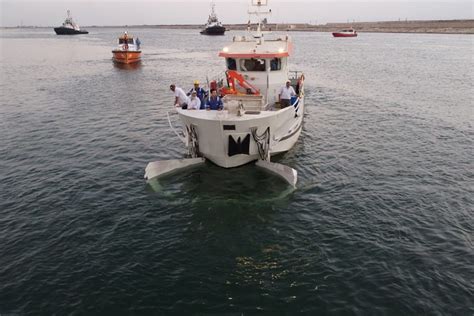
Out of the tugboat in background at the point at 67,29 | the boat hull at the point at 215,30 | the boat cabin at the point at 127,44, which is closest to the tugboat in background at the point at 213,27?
the boat hull at the point at 215,30

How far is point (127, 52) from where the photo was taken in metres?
56.3

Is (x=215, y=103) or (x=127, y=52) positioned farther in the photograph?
(x=127, y=52)

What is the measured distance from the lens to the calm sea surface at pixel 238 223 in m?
9.25

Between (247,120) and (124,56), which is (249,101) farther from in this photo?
(124,56)

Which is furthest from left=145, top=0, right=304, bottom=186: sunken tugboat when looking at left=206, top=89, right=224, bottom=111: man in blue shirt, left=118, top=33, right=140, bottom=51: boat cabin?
left=118, top=33, right=140, bottom=51: boat cabin

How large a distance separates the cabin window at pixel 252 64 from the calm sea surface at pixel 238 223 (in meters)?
4.90

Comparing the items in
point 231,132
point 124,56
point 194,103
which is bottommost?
point 231,132

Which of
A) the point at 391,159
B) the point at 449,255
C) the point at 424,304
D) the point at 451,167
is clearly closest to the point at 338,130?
the point at 391,159

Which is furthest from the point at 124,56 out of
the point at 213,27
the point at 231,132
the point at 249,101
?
the point at 213,27

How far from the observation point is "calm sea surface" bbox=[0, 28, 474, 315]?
9250mm

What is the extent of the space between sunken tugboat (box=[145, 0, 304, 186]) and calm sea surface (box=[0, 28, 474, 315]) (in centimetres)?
71

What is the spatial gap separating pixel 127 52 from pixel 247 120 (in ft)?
154

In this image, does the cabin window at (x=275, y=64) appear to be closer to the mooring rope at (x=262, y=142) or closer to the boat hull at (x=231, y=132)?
the boat hull at (x=231, y=132)

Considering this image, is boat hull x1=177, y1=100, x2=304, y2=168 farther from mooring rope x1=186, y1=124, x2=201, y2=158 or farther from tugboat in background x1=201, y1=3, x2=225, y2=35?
tugboat in background x1=201, y1=3, x2=225, y2=35
